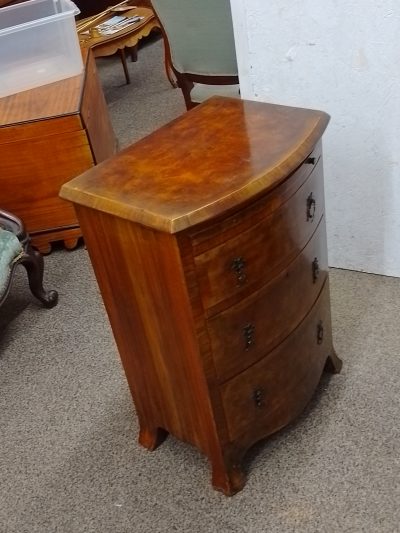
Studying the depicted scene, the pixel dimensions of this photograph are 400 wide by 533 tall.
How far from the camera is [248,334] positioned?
126cm

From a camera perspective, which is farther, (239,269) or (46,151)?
(46,151)

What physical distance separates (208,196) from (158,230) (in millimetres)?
105

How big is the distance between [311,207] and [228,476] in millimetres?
626

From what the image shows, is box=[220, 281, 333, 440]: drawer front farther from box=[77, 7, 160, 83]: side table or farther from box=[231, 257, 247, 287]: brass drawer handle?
box=[77, 7, 160, 83]: side table

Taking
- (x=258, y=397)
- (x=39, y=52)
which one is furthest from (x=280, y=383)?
(x=39, y=52)

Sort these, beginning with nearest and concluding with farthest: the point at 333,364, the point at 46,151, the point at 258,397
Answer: the point at 258,397
the point at 333,364
the point at 46,151

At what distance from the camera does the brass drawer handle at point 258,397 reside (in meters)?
1.36

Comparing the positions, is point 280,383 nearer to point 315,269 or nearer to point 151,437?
point 315,269

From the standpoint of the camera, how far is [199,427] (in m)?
1.38

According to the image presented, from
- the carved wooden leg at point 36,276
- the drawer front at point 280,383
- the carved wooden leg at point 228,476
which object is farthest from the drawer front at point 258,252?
the carved wooden leg at point 36,276

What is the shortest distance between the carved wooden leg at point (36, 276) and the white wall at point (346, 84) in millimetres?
839

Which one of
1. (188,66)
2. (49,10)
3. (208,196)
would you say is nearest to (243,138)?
(208,196)

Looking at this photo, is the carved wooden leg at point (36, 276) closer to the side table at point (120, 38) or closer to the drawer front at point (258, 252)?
the drawer front at point (258, 252)

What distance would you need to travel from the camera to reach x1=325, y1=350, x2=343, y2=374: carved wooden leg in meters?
1.68
